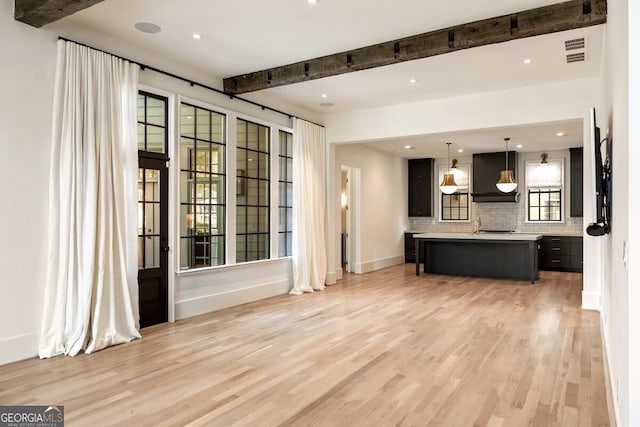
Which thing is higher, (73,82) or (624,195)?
(73,82)

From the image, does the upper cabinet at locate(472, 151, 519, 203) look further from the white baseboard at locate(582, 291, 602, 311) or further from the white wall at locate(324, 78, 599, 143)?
the white baseboard at locate(582, 291, 602, 311)

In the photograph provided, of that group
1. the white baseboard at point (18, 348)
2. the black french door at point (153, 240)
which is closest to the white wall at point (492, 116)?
the black french door at point (153, 240)

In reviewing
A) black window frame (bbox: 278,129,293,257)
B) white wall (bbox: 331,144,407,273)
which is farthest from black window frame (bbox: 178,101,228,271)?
white wall (bbox: 331,144,407,273)

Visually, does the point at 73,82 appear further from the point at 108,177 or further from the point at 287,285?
the point at 287,285

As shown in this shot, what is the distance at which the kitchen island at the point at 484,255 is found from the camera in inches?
340

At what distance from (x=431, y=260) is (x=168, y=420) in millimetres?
7776

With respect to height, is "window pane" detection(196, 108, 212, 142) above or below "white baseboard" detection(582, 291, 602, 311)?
above

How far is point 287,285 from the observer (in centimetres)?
753

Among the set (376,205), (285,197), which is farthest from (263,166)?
(376,205)

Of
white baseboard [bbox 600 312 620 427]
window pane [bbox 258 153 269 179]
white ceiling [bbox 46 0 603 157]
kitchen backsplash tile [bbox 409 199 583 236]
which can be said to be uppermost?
white ceiling [bbox 46 0 603 157]

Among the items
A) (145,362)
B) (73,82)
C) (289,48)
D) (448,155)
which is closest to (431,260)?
(448,155)

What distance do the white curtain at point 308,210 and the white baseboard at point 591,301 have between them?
4.06m

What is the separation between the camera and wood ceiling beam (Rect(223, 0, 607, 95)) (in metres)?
3.98

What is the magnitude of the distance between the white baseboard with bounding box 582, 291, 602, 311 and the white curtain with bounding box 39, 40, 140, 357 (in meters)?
5.83
